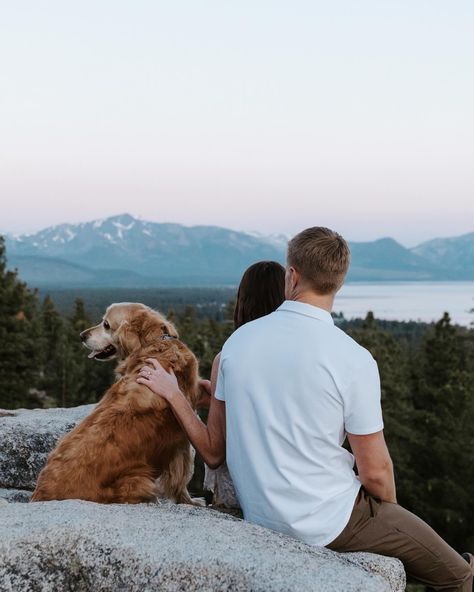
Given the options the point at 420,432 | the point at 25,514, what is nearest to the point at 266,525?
the point at 25,514

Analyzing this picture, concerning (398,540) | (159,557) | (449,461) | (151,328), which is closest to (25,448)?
(151,328)

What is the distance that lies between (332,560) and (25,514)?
1862 millimetres

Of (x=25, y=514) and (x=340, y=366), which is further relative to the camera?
(x=25, y=514)

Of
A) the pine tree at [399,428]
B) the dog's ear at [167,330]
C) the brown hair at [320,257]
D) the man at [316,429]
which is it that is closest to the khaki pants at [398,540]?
the man at [316,429]

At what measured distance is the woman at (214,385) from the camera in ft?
16.6

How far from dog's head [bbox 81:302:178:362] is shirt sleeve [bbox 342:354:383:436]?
89.6 inches

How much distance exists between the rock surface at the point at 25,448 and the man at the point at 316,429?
353 centimetres

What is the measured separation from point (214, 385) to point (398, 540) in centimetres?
169

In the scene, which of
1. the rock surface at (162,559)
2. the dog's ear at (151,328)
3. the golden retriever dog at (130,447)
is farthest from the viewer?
the dog's ear at (151,328)

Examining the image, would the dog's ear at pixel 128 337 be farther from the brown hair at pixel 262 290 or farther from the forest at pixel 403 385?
the forest at pixel 403 385

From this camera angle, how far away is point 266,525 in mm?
4418

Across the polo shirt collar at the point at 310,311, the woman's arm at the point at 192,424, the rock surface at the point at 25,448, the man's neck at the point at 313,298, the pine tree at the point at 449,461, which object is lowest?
the pine tree at the point at 449,461

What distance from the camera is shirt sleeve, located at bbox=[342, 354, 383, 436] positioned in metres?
3.96

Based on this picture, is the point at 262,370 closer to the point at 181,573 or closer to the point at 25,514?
the point at 181,573
